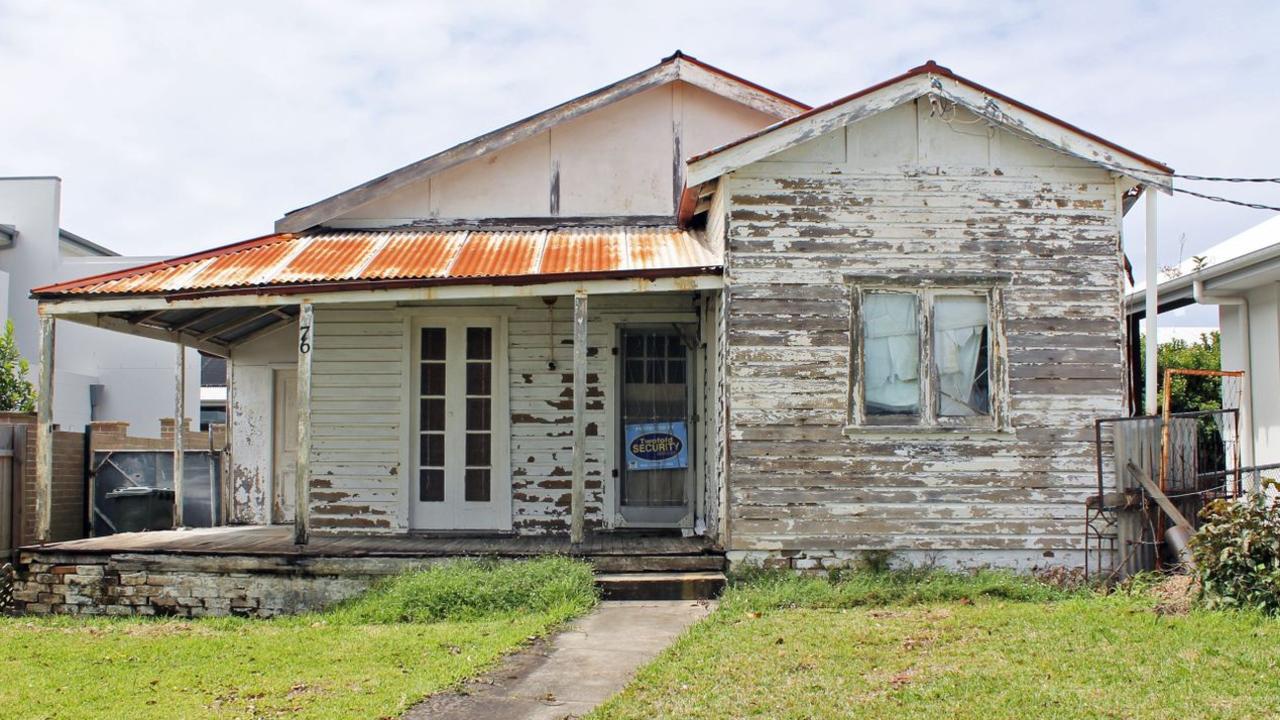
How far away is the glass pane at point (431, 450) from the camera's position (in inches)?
478

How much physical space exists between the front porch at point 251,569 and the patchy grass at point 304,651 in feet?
1.11

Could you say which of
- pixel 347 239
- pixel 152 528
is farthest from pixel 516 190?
pixel 152 528

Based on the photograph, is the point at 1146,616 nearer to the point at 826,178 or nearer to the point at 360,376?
the point at 826,178

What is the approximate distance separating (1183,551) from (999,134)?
3927mm

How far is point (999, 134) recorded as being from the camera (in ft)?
33.2

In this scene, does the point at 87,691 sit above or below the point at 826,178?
below

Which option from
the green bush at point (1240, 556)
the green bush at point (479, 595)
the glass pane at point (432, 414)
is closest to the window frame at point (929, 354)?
the green bush at point (1240, 556)

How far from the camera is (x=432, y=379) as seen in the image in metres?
12.2

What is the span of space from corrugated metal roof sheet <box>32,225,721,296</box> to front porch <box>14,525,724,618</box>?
245cm

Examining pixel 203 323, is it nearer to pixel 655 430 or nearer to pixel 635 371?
pixel 635 371

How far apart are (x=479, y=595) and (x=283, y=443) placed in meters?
5.76

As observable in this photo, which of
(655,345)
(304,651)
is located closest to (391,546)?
(304,651)

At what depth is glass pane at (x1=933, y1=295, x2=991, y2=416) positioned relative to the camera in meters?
9.98

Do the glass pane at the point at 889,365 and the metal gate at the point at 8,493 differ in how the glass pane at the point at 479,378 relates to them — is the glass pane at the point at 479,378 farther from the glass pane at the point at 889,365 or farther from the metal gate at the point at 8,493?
the metal gate at the point at 8,493
